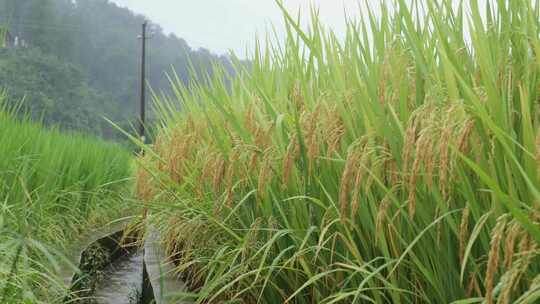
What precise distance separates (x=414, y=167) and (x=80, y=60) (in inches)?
2721

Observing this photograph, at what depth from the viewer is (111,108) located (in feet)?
186

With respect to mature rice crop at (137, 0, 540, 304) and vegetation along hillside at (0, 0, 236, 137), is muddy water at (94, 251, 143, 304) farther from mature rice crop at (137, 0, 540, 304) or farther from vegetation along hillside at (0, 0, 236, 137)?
vegetation along hillside at (0, 0, 236, 137)

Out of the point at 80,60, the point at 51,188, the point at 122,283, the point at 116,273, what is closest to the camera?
the point at 51,188

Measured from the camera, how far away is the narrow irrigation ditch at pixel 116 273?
3916 millimetres

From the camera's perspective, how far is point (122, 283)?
18.8ft

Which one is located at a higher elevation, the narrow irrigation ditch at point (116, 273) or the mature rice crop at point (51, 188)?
the mature rice crop at point (51, 188)

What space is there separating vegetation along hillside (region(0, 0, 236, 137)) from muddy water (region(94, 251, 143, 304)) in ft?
124

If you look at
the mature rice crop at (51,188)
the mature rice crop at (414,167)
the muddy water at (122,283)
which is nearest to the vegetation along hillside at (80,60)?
the mature rice crop at (51,188)

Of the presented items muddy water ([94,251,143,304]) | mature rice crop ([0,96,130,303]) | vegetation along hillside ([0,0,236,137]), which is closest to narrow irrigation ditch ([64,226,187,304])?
muddy water ([94,251,143,304])

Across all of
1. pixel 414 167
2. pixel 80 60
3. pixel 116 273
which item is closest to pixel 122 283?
pixel 116 273

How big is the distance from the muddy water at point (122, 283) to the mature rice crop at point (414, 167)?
94.7 inches

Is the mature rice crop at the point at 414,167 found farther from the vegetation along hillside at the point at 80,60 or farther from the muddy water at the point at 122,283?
the vegetation along hillside at the point at 80,60

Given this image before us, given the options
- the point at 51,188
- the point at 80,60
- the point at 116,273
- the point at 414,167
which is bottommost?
the point at 116,273

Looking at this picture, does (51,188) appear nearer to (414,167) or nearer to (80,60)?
(414,167)
